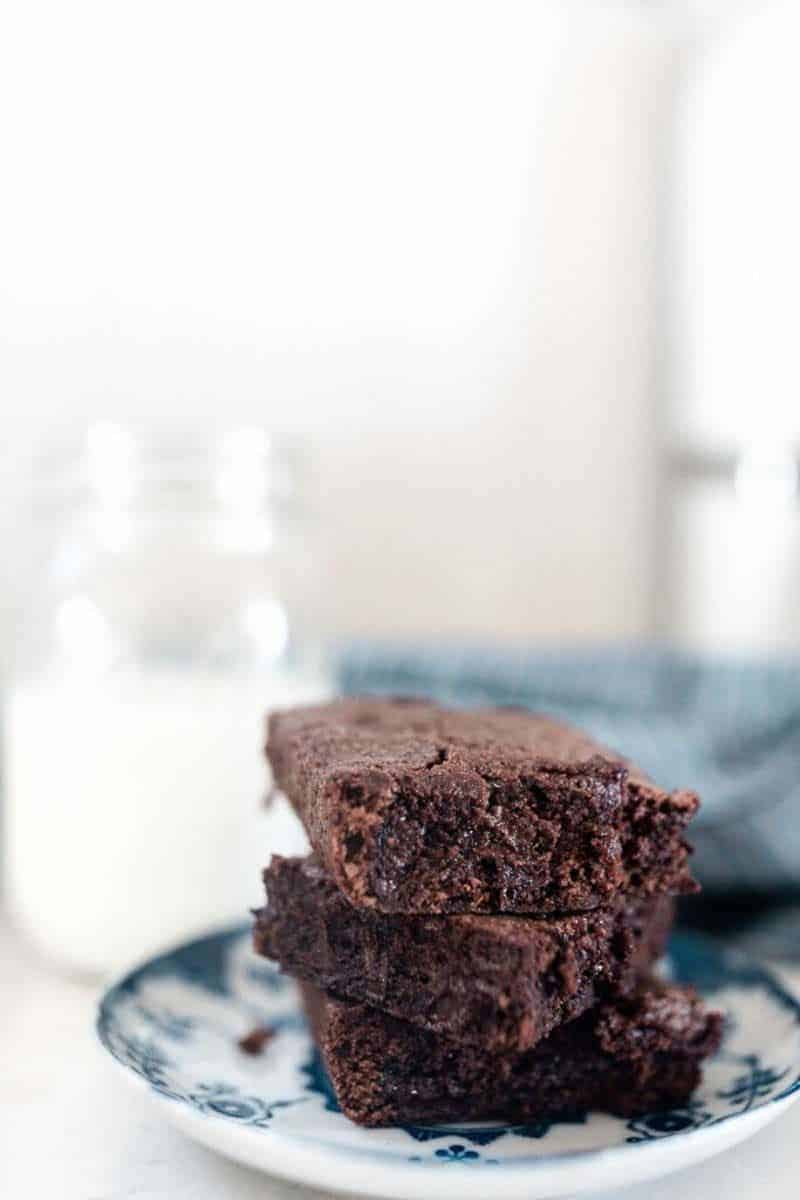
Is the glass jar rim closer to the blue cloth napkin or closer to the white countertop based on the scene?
the blue cloth napkin

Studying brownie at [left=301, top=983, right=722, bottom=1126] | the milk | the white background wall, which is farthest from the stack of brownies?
the white background wall

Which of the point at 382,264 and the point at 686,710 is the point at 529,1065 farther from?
the point at 382,264

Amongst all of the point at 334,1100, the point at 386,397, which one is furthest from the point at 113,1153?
the point at 386,397

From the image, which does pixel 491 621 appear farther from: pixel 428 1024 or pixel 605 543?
pixel 428 1024

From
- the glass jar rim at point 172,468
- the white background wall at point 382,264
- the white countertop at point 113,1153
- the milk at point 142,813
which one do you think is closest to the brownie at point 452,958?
the white countertop at point 113,1153

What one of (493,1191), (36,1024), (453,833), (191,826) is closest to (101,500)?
(191,826)

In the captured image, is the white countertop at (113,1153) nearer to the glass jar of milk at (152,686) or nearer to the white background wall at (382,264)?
the glass jar of milk at (152,686)
